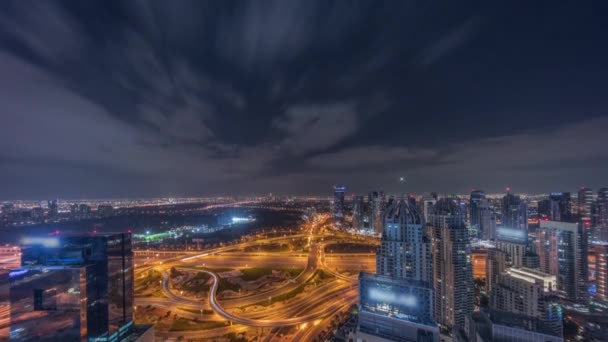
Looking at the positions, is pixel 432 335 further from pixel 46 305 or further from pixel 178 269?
pixel 178 269

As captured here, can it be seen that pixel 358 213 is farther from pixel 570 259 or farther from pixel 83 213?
pixel 83 213

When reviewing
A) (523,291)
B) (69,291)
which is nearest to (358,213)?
(523,291)

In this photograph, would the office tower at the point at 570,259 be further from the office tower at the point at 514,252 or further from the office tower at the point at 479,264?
the office tower at the point at 479,264

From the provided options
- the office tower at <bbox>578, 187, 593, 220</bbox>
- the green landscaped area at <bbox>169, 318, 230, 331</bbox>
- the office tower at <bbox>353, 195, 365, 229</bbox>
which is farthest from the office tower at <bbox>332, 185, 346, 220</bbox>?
the green landscaped area at <bbox>169, 318, 230, 331</bbox>

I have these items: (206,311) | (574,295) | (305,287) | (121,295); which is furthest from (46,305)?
(574,295)

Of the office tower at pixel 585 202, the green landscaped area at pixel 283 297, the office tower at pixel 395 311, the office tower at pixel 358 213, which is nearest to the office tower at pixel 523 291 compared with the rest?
the office tower at pixel 395 311
